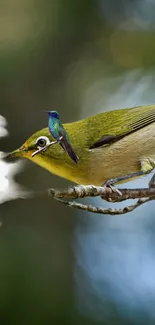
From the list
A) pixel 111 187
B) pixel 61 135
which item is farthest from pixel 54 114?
pixel 111 187

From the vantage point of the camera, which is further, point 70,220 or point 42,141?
point 70,220

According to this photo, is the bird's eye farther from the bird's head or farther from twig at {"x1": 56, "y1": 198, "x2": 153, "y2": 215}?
twig at {"x1": 56, "y1": 198, "x2": 153, "y2": 215}

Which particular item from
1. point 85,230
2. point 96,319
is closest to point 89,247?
point 85,230

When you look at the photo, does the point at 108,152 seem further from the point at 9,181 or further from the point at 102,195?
the point at 9,181

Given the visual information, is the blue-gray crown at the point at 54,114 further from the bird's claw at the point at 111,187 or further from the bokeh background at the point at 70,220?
the bird's claw at the point at 111,187

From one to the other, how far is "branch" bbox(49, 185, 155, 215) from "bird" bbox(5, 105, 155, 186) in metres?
0.01

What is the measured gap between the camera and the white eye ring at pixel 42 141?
2.90ft

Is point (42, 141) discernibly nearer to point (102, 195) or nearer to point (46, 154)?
point (46, 154)

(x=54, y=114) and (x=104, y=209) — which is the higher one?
(x=54, y=114)

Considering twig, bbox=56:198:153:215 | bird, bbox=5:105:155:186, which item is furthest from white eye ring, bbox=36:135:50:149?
twig, bbox=56:198:153:215

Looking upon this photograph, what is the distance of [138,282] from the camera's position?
3.32 feet

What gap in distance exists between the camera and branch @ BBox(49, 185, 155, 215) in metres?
0.87

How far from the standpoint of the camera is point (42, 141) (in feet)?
2.92

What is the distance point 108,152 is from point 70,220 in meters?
0.18
